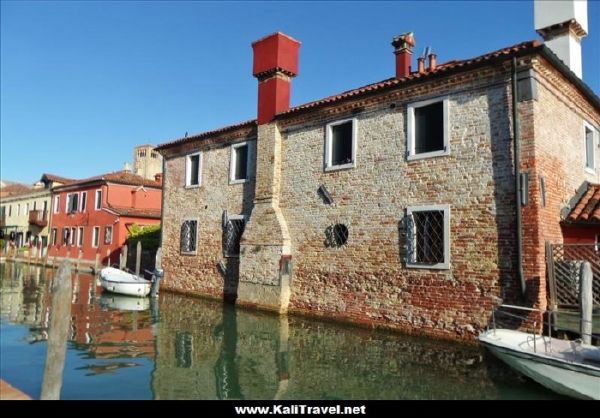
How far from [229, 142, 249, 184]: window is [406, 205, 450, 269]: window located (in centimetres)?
641

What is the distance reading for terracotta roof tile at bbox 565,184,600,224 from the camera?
8961 millimetres

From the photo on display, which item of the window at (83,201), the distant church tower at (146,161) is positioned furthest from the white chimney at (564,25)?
the distant church tower at (146,161)

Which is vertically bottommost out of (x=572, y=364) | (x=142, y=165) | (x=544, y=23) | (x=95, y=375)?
(x=95, y=375)

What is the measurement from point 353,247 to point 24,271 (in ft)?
70.3

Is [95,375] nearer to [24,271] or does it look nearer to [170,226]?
[170,226]

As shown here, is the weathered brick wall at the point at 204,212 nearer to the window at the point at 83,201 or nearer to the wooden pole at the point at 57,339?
the wooden pole at the point at 57,339

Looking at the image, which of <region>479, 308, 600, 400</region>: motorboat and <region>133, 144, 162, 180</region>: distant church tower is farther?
<region>133, 144, 162, 180</region>: distant church tower

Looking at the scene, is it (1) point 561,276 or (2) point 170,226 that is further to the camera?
(2) point 170,226

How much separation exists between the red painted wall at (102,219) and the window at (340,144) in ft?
55.0

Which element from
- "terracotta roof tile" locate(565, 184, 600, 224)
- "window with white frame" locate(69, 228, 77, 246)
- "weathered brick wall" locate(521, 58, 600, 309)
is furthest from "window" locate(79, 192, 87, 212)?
"terracotta roof tile" locate(565, 184, 600, 224)

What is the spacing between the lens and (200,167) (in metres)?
16.0

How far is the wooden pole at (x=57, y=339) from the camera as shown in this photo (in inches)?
195

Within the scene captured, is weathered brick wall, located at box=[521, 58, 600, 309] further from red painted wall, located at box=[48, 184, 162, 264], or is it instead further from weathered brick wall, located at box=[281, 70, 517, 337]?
red painted wall, located at box=[48, 184, 162, 264]

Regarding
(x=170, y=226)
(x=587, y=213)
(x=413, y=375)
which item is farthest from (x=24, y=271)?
(x=587, y=213)
